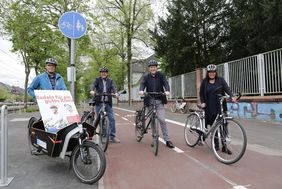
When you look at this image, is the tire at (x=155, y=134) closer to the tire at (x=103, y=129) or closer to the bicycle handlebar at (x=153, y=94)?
the bicycle handlebar at (x=153, y=94)

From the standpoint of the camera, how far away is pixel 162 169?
5852mm

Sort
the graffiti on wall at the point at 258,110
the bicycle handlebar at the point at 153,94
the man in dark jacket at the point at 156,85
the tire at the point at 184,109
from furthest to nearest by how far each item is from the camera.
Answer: the tire at the point at 184,109, the graffiti on wall at the point at 258,110, the man in dark jacket at the point at 156,85, the bicycle handlebar at the point at 153,94

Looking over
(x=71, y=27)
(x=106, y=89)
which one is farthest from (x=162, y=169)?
(x=71, y=27)

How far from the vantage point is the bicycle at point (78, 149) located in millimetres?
5051

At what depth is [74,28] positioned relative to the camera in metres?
8.15

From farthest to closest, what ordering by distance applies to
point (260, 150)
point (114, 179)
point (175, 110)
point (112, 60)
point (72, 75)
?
point (112, 60)
point (175, 110)
point (72, 75)
point (260, 150)
point (114, 179)

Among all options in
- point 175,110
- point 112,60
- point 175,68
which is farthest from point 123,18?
point 175,110

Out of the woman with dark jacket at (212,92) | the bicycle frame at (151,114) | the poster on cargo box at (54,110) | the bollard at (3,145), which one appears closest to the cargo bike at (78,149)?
the poster on cargo box at (54,110)

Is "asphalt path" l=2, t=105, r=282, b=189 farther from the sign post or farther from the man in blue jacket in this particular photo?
the sign post

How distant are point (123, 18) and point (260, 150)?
34.4m

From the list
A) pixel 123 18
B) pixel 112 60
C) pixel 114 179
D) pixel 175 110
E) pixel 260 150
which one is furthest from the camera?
pixel 112 60

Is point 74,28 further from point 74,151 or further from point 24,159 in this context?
point 74,151

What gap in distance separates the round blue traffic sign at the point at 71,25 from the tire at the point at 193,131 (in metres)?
3.29

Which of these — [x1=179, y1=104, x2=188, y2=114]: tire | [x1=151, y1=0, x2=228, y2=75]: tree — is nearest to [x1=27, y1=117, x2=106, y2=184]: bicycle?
[x1=179, y1=104, x2=188, y2=114]: tire
